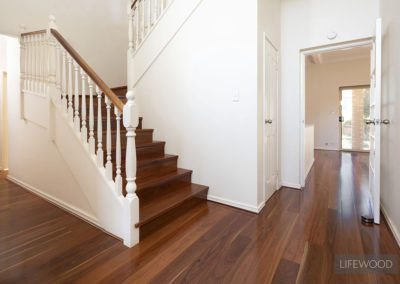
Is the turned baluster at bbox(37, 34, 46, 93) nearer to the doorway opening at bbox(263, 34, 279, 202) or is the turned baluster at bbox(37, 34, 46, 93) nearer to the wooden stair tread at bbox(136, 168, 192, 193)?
the wooden stair tread at bbox(136, 168, 192, 193)

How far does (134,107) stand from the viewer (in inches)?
64.6

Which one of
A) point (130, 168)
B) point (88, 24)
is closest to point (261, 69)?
point (130, 168)

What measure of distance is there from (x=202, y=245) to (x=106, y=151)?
1.34 meters

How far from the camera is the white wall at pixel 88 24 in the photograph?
3.00m

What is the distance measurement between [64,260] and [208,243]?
1043 mm

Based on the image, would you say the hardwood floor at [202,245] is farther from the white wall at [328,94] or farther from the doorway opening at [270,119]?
the white wall at [328,94]

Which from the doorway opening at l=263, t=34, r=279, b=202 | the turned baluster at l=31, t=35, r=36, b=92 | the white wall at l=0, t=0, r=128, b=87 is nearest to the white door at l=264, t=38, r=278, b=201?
the doorway opening at l=263, t=34, r=279, b=202

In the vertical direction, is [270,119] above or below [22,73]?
below

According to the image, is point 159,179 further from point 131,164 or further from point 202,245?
point 202,245

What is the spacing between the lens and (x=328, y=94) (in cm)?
692

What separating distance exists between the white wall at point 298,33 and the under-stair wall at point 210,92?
1123 millimetres

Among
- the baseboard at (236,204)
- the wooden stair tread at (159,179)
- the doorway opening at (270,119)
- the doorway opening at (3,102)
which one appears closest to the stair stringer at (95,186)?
the wooden stair tread at (159,179)

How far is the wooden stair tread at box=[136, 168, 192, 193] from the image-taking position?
205 cm

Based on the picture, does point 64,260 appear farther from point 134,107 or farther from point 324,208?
point 324,208
